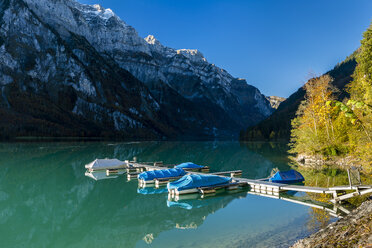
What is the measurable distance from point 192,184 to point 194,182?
1.18 ft

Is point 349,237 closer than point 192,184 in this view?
Yes

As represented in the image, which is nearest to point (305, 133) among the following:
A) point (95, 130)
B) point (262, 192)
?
point (262, 192)

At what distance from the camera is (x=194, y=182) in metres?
27.2

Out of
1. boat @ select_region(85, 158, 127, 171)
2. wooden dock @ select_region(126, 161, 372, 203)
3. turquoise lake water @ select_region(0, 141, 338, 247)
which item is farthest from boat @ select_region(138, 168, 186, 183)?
boat @ select_region(85, 158, 127, 171)

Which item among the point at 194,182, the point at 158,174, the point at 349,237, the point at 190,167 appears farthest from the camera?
the point at 190,167

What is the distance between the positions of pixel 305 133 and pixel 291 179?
18.4m

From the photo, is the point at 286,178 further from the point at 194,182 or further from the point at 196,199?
the point at 196,199

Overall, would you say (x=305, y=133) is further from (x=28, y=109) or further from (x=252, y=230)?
(x=28, y=109)

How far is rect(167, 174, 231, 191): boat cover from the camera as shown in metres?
26.4

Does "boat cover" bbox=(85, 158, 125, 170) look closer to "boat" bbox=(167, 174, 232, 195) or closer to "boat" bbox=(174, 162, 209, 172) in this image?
"boat" bbox=(174, 162, 209, 172)

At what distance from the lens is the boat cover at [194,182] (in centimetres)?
2641

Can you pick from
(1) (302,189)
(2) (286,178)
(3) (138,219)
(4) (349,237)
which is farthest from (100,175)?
(4) (349,237)

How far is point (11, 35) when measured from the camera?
7761 inches

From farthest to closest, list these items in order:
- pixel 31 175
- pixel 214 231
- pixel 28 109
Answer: pixel 28 109, pixel 31 175, pixel 214 231
